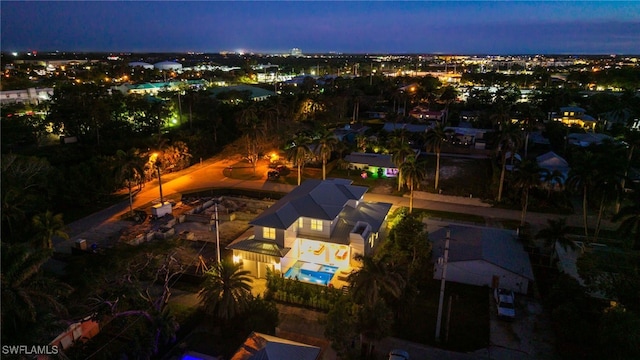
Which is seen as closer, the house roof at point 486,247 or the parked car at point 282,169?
the house roof at point 486,247

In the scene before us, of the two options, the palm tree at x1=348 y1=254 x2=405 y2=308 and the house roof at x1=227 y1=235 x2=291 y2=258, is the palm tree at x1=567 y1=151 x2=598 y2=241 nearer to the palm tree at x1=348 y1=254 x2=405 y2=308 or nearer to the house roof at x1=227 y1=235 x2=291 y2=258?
the palm tree at x1=348 y1=254 x2=405 y2=308

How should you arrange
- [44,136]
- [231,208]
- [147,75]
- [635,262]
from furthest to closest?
[147,75], [44,136], [231,208], [635,262]

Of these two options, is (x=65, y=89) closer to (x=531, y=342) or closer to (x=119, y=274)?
(x=119, y=274)

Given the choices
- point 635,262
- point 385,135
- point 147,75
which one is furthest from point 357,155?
point 147,75

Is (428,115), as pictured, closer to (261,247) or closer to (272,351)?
(261,247)

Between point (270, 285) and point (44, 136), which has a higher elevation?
point (44, 136)

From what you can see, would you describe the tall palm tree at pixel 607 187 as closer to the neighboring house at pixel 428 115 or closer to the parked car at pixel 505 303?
the parked car at pixel 505 303

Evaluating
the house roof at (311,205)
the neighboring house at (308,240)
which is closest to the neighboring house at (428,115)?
the house roof at (311,205)
